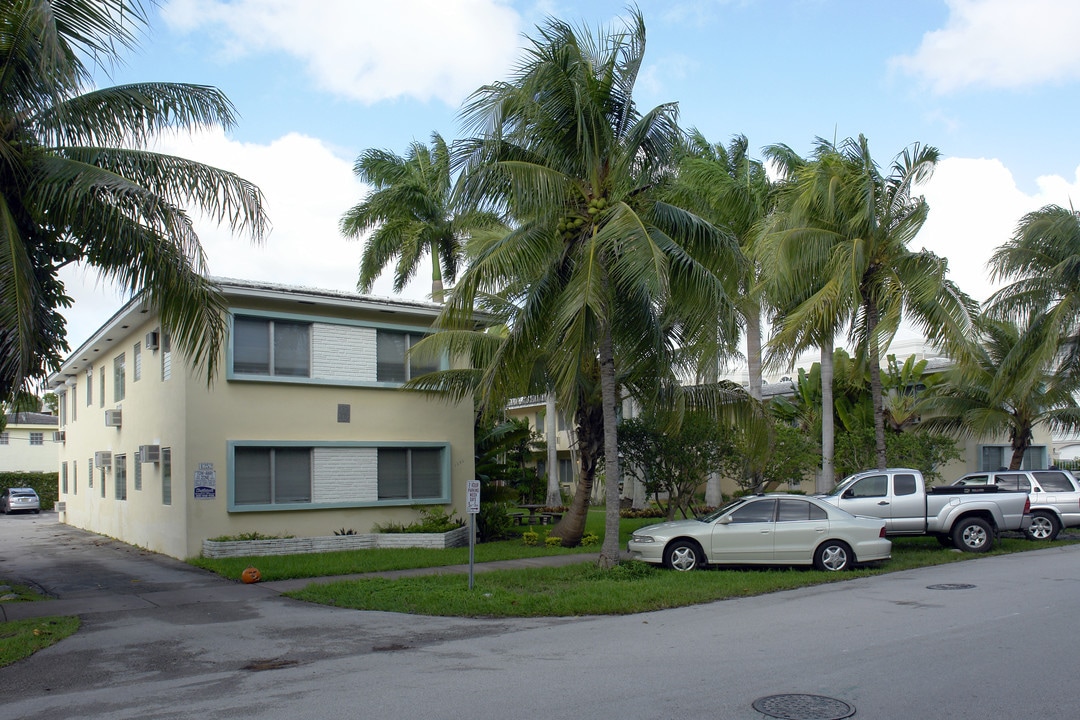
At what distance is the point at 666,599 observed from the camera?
12.2 m

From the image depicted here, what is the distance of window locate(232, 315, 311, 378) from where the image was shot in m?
18.4

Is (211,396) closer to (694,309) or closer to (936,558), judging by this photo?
(694,309)

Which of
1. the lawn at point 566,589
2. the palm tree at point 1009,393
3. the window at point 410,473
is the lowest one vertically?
the lawn at point 566,589

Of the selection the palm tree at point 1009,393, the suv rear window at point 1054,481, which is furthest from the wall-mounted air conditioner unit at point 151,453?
the suv rear window at point 1054,481

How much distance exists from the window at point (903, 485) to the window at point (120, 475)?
18.7m

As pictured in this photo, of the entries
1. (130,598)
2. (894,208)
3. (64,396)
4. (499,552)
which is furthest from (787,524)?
(64,396)

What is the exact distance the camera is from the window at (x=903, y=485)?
17.7 meters

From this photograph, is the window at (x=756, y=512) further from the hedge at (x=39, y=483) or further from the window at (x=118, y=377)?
the hedge at (x=39, y=483)

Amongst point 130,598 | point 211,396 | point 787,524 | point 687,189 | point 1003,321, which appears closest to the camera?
point 130,598

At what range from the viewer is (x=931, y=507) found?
17.7 metres

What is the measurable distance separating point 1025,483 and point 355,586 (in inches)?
614

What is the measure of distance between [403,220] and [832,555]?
19.9m

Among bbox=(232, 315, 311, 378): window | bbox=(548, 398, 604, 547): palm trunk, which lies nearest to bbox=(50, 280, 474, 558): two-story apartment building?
bbox=(232, 315, 311, 378): window

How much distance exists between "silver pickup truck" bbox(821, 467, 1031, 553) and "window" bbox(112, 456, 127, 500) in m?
17.6
